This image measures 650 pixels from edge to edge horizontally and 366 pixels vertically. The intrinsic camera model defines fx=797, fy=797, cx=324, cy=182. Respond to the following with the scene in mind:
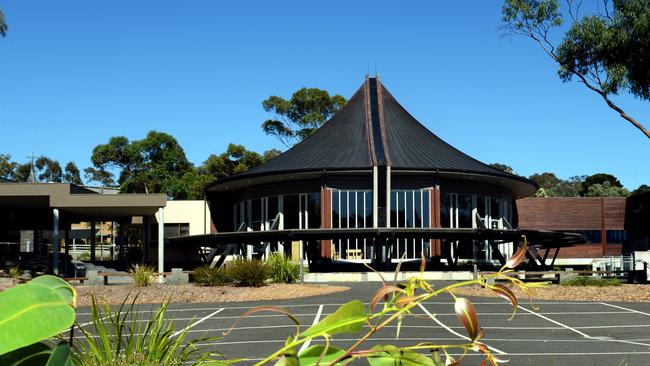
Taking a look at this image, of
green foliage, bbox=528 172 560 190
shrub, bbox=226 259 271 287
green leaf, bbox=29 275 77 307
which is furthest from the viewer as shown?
green foliage, bbox=528 172 560 190

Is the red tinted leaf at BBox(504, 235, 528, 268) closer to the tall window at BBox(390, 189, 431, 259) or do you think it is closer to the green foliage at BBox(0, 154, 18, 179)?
the tall window at BBox(390, 189, 431, 259)

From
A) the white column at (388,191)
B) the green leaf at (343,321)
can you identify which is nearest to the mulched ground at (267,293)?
the white column at (388,191)

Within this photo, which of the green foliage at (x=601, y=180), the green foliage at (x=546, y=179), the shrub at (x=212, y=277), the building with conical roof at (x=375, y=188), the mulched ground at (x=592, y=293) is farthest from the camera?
the green foliage at (x=546, y=179)

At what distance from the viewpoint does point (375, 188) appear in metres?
36.8

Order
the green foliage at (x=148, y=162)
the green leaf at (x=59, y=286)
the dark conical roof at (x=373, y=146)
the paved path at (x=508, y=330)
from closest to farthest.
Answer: the green leaf at (x=59, y=286), the paved path at (x=508, y=330), the dark conical roof at (x=373, y=146), the green foliage at (x=148, y=162)

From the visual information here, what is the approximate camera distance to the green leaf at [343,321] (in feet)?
3.72

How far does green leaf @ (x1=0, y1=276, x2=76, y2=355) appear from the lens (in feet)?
3.22

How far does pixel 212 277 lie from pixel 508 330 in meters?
13.5

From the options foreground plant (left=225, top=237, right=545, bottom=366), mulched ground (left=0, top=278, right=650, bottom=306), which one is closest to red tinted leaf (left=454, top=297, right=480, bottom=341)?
foreground plant (left=225, top=237, right=545, bottom=366)

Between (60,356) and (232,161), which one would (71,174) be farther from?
(60,356)

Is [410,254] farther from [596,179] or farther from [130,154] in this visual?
[596,179]

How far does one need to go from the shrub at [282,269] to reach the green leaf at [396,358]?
26.7 meters

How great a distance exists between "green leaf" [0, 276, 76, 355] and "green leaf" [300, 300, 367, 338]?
340mm

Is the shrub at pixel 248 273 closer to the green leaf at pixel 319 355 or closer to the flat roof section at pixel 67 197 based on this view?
the flat roof section at pixel 67 197
